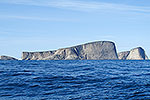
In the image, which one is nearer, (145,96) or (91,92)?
(145,96)

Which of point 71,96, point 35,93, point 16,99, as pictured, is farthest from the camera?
point 35,93

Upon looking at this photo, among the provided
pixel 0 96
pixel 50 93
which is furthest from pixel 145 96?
pixel 0 96

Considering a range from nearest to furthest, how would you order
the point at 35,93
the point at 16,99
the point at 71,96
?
the point at 16,99 → the point at 71,96 → the point at 35,93

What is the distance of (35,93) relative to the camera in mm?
20906

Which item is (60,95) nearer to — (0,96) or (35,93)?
(35,93)

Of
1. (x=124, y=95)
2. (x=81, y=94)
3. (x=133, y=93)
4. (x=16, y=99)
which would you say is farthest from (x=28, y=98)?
(x=133, y=93)

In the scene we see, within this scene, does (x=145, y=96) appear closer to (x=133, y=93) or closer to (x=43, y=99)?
(x=133, y=93)

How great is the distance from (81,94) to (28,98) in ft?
16.9

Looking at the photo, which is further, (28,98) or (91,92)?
(91,92)

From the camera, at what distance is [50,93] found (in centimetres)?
2100

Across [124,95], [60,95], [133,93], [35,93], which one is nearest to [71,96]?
[60,95]

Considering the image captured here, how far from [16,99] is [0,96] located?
6.99ft

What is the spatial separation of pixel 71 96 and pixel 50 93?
2.55m

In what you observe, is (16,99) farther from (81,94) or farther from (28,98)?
(81,94)
